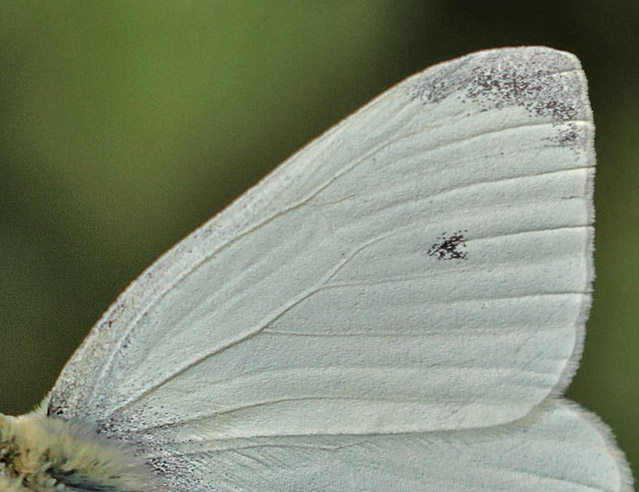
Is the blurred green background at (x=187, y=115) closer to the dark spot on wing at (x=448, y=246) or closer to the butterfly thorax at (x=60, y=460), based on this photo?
the butterfly thorax at (x=60, y=460)

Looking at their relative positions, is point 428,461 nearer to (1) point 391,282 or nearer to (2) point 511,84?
(1) point 391,282

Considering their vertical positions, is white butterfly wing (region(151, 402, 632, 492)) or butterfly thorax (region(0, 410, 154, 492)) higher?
white butterfly wing (region(151, 402, 632, 492))

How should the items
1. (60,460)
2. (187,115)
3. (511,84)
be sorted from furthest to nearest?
(187,115) < (60,460) < (511,84)

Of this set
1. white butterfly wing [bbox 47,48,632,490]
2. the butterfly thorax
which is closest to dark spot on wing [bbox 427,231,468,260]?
white butterfly wing [bbox 47,48,632,490]

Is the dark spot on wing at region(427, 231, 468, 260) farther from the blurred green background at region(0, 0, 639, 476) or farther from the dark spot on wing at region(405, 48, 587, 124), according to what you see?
the blurred green background at region(0, 0, 639, 476)

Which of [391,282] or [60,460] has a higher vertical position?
[391,282]

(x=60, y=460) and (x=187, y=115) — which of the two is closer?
(x=60, y=460)

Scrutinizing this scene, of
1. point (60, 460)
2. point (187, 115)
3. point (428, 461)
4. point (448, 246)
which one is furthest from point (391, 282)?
point (187, 115)
